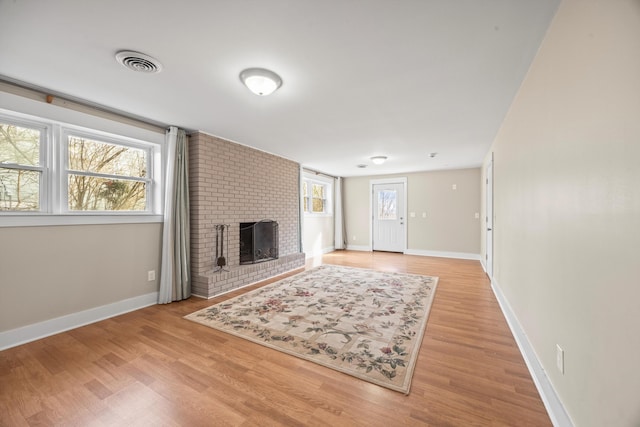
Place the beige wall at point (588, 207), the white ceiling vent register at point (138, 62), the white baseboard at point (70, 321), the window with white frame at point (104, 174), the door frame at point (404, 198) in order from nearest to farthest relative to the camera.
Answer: the beige wall at point (588, 207), the white ceiling vent register at point (138, 62), the white baseboard at point (70, 321), the window with white frame at point (104, 174), the door frame at point (404, 198)

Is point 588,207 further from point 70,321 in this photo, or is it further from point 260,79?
point 70,321

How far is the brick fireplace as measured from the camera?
3.61 metres

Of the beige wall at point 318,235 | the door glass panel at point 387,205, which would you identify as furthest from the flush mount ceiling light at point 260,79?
the door glass panel at point 387,205

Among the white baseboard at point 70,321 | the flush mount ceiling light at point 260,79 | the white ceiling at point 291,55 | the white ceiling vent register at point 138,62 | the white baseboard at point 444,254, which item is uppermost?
the white ceiling at point 291,55

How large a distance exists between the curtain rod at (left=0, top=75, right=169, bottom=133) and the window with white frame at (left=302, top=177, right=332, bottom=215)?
11.8ft

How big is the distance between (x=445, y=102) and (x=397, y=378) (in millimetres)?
2599

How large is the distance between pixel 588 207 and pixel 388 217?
21.0 feet

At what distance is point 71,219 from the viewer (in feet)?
8.56

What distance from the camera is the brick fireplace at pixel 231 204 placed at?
3613 millimetres

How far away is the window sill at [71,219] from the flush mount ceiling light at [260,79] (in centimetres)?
223

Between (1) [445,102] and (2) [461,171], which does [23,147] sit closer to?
(1) [445,102]

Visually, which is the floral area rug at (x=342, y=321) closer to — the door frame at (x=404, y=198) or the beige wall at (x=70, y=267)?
the beige wall at (x=70, y=267)

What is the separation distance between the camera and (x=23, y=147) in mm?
2389

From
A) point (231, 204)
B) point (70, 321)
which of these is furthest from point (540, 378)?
point (70, 321)
